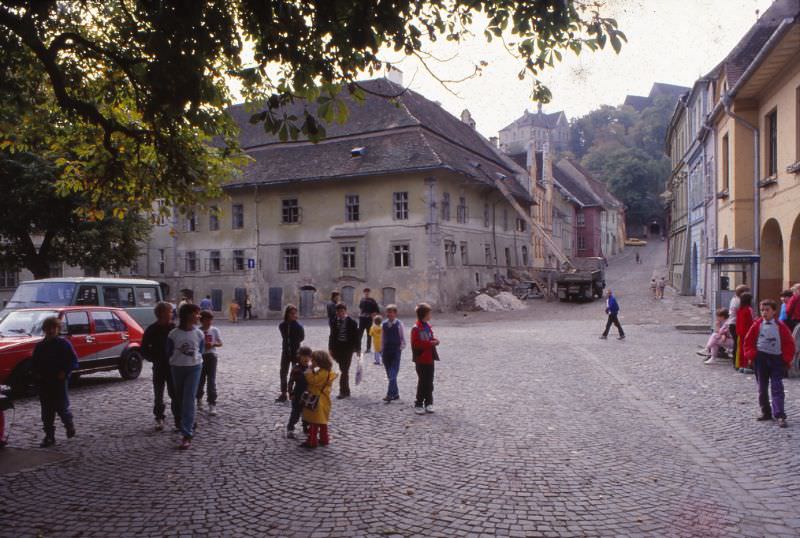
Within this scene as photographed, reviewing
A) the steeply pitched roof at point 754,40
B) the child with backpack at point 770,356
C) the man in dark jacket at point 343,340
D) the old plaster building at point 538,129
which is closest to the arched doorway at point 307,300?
the steeply pitched roof at point 754,40

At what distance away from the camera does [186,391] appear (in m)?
7.52

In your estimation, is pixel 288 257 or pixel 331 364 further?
pixel 288 257

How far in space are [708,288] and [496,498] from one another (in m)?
27.6

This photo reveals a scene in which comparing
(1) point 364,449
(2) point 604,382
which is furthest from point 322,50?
(2) point 604,382

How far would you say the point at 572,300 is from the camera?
124ft

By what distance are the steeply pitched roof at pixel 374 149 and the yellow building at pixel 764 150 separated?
45.0ft

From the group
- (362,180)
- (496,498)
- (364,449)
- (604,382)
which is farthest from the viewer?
(362,180)

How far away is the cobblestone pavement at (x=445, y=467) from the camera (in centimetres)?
514

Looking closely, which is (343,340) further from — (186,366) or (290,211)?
(290,211)

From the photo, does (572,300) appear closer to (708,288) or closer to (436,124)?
(708,288)

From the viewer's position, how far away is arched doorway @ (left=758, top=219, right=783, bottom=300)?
21109 millimetres

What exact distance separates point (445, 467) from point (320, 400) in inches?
67.0

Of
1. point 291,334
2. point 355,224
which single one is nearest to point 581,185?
point 355,224

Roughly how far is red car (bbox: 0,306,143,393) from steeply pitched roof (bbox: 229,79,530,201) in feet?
68.9
